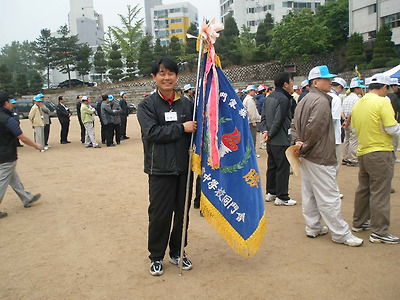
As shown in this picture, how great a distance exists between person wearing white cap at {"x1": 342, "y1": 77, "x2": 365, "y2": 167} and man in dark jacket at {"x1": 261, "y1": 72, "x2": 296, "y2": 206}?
252 cm

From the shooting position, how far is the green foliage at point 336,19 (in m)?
38.3

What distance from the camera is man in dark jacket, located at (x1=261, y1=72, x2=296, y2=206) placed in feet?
18.1

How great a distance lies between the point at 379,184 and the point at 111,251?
124 inches

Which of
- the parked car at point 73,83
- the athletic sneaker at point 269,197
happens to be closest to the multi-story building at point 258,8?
the parked car at point 73,83

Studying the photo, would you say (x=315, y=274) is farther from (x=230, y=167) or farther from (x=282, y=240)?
(x=230, y=167)

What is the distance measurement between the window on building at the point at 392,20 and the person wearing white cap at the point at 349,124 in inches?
1147

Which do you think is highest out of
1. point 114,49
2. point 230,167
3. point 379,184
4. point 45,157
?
point 114,49

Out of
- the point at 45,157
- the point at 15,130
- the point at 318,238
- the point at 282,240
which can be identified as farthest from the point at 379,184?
the point at 45,157

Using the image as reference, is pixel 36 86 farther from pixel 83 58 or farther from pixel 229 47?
pixel 229 47

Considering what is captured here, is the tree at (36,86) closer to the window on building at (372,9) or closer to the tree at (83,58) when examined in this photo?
the tree at (83,58)

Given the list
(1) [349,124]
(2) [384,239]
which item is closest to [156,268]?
(2) [384,239]

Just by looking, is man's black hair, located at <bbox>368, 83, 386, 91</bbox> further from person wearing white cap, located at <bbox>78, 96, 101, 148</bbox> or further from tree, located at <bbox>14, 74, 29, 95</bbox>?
tree, located at <bbox>14, 74, 29, 95</bbox>

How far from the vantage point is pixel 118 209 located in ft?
18.7

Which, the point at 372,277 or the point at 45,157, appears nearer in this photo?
the point at 372,277
